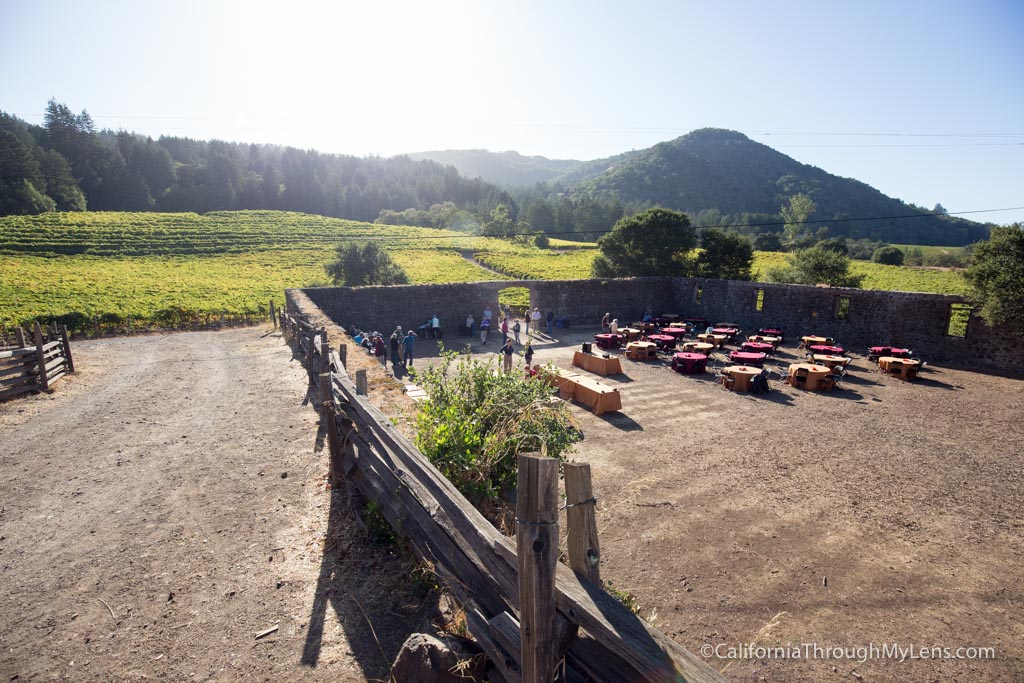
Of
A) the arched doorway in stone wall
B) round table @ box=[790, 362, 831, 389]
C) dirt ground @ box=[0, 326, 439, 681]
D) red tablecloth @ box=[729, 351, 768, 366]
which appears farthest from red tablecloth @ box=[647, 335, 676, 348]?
dirt ground @ box=[0, 326, 439, 681]

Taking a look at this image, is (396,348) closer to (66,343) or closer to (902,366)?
(66,343)

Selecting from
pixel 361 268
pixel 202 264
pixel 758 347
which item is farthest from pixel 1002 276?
pixel 202 264

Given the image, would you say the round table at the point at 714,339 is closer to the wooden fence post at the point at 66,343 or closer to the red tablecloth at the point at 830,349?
the red tablecloth at the point at 830,349

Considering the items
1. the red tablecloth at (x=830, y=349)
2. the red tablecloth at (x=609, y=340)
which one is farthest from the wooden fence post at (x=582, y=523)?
the red tablecloth at (x=830, y=349)

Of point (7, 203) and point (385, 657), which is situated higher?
point (7, 203)

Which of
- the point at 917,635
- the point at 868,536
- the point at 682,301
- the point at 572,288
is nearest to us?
the point at 917,635

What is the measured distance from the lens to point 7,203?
62.3 m

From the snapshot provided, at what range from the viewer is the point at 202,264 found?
4762 centimetres

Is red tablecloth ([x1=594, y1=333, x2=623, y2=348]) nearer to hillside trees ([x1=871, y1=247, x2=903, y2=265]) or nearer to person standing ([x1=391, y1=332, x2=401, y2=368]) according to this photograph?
person standing ([x1=391, y1=332, x2=401, y2=368])

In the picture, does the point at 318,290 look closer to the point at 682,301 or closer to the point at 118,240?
the point at 682,301

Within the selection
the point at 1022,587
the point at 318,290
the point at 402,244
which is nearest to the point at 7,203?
the point at 402,244

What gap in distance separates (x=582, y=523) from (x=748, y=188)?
171526 mm

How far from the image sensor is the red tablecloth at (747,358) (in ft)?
52.5

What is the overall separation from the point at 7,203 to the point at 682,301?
85230mm
